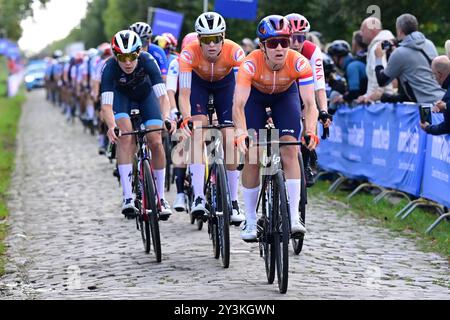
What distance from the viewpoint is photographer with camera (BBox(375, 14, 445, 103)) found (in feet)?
43.7

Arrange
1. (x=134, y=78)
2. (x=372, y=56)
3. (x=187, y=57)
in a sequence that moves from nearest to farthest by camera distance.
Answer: (x=187, y=57)
(x=134, y=78)
(x=372, y=56)

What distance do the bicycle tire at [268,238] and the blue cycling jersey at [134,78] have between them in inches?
95.5

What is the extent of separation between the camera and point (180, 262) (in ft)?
32.5

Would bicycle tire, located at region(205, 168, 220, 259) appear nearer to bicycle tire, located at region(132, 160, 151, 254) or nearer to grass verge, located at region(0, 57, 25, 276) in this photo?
bicycle tire, located at region(132, 160, 151, 254)

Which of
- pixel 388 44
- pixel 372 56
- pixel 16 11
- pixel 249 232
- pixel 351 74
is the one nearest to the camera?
pixel 249 232

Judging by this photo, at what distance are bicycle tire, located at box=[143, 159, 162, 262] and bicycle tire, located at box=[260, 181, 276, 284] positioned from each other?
53.1 inches

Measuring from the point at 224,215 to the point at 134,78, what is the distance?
2.16m

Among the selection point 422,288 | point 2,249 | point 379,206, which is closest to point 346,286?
point 422,288

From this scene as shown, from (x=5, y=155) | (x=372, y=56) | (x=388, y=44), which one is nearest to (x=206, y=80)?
(x=388, y=44)

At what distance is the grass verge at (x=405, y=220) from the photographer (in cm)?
1099

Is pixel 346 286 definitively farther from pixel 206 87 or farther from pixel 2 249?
pixel 2 249

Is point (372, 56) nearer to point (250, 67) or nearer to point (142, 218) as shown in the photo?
point (142, 218)

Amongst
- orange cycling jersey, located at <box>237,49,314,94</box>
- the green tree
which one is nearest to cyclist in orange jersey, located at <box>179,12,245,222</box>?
orange cycling jersey, located at <box>237,49,314,94</box>

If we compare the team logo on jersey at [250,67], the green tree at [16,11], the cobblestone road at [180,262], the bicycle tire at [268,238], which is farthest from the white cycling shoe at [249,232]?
the green tree at [16,11]
